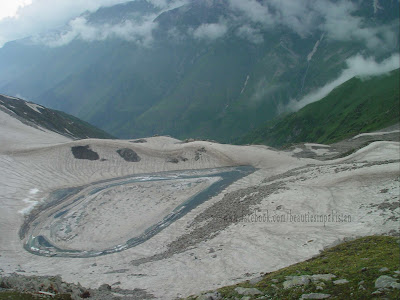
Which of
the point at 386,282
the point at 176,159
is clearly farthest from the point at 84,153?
the point at 386,282

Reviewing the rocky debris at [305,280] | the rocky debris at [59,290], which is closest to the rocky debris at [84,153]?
the rocky debris at [59,290]

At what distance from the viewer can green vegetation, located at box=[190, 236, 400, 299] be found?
13.8 metres

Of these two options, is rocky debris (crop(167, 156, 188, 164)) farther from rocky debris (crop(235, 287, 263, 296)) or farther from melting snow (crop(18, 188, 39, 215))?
rocky debris (crop(235, 287, 263, 296))

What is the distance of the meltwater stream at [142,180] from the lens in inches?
1571

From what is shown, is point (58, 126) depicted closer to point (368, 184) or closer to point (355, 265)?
point (368, 184)

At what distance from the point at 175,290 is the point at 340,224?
16676 millimetres

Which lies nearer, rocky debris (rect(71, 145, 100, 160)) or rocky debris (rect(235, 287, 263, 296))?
rocky debris (rect(235, 287, 263, 296))

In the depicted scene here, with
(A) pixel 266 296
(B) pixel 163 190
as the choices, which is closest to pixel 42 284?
(A) pixel 266 296

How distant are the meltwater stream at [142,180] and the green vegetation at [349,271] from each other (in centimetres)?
2447

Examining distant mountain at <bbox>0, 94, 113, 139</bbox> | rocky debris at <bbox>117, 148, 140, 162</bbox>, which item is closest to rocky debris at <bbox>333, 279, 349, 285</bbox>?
rocky debris at <bbox>117, 148, 140, 162</bbox>

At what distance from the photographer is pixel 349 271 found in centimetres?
1620

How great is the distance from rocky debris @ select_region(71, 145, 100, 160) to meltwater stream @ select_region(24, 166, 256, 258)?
11.3 m

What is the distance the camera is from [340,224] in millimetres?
31016

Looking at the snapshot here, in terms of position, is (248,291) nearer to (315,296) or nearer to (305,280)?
(305,280)
